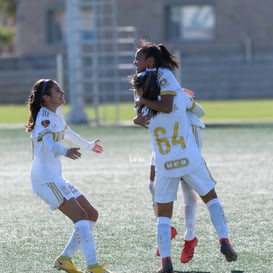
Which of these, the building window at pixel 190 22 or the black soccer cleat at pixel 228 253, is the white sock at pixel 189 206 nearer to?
the black soccer cleat at pixel 228 253

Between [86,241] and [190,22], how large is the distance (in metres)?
35.4

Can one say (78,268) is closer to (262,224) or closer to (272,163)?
(262,224)

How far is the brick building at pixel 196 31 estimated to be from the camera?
36.8m

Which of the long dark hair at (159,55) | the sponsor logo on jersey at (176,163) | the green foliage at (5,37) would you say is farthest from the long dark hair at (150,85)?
the green foliage at (5,37)

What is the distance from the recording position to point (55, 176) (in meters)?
7.58

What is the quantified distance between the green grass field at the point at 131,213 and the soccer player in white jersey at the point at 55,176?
1.09ft

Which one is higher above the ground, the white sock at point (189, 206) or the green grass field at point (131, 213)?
the white sock at point (189, 206)

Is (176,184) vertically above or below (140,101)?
below

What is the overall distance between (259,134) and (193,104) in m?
11.9

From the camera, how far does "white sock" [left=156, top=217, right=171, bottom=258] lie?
7.54 m

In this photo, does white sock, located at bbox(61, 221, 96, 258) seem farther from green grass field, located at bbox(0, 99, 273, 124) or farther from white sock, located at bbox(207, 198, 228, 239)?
green grass field, located at bbox(0, 99, 273, 124)

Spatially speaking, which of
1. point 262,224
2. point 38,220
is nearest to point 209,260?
point 262,224

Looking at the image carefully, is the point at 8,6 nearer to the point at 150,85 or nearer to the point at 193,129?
the point at 193,129

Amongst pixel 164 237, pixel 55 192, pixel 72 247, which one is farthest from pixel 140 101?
pixel 72 247
